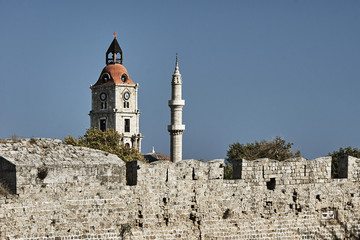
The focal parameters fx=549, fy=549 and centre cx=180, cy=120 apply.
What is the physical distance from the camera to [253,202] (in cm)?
1355

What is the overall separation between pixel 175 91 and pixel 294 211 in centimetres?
5973

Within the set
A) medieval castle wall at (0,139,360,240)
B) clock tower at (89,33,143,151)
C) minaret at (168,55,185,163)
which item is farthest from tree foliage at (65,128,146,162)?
clock tower at (89,33,143,151)

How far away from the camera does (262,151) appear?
36.0 m

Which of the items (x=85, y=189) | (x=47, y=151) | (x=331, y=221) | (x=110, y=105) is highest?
(x=110, y=105)

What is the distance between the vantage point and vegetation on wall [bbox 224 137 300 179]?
33.7 meters

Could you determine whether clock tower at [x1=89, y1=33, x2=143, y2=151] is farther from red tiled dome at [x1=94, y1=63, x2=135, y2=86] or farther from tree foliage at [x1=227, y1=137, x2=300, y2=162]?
tree foliage at [x1=227, y1=137, x2=300, y2=162]

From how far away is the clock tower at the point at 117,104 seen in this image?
285 feet

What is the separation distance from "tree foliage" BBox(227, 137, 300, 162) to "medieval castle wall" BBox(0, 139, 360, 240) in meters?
17.7

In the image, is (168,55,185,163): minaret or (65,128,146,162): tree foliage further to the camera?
(168,55,185,163): minaret

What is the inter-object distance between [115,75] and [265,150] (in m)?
56.9

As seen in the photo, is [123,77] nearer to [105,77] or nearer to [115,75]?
[115,75]

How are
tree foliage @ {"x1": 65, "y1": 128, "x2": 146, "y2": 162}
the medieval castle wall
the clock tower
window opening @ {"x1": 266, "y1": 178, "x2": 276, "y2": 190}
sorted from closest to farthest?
the medieval castle wall → window opening @ {"x1": 266, "y1": 178, "x2": 276, "y2": 190} → tree foliage @ {"x1": 65, "y1": 128, "x2": 146, "y2": 162} → the clock tower

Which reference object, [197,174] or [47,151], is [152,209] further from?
[47,151]

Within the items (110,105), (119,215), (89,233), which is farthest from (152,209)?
(110,105)
